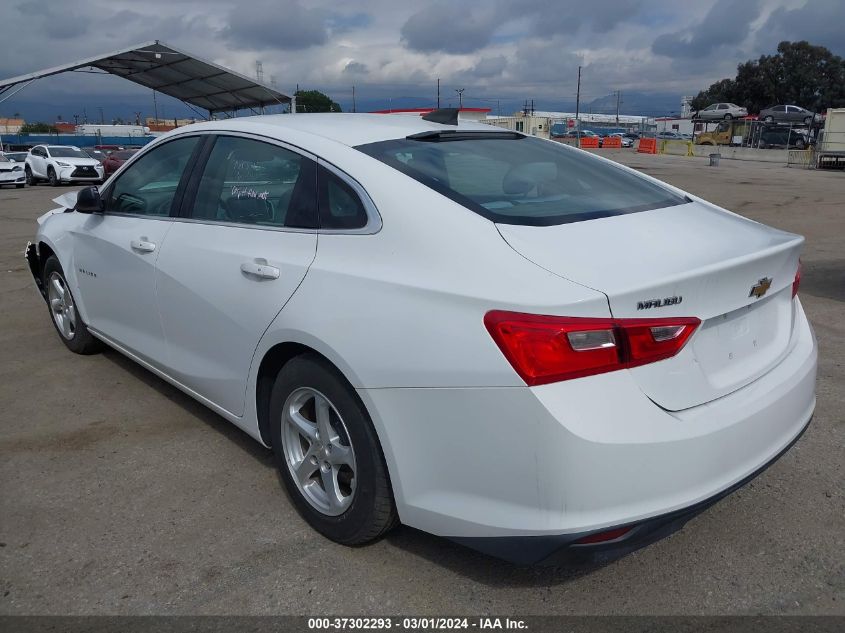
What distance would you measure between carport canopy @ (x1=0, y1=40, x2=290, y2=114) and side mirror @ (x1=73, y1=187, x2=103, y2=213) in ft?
87.4

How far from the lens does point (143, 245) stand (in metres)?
3.64

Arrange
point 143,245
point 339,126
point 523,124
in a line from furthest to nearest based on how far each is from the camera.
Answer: point 523,124
point 143,245
point 339,126

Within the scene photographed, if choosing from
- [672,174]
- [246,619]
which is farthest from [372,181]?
[672,174]

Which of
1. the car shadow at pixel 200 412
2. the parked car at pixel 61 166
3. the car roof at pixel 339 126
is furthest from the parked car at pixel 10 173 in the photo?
the car roof at pixel 339 126

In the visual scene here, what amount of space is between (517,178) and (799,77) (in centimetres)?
8498

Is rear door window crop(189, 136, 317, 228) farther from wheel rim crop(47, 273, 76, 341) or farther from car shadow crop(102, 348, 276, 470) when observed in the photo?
wheel rim crop(47, 273, 76, 341)

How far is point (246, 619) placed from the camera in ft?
7.84

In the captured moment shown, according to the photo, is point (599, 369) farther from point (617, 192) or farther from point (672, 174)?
point (672, 174)

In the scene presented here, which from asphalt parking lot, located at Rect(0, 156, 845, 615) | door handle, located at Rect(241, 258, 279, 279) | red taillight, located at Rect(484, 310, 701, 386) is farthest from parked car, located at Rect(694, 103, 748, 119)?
red taillight, located at Rect(484, 310, 701, 386)

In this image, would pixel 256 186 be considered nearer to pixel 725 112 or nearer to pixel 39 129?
pixel 725 112

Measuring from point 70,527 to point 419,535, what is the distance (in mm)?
1463

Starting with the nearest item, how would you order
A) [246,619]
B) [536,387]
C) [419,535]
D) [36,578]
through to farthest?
1. [536,387]
2. [246,619]
3. [36,578]
4. [419,535]

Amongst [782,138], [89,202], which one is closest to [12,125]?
[782,138]

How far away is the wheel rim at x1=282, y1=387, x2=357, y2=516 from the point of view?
103 inches
